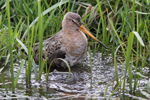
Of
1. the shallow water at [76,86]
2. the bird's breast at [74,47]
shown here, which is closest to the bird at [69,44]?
the bird's breast at [74,47]

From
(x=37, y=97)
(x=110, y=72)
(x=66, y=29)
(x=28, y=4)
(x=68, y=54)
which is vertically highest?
(x=28, y=4)

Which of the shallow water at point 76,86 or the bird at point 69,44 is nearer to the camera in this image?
the shallow water at point 76,86

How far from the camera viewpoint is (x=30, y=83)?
3.39 m

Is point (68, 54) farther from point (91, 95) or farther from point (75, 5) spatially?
point (75, 5)

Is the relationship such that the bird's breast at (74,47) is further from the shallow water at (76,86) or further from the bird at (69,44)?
the shallow water at (76,86)

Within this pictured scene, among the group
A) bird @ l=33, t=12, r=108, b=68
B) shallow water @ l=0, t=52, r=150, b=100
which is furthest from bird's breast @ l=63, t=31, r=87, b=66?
shallow water @ l=0, t=52, r=150, b=100

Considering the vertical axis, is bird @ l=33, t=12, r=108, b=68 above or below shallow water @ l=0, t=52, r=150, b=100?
above

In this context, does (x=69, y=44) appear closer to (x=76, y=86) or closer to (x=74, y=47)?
(x=74, y=47)

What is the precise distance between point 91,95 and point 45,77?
89 cm

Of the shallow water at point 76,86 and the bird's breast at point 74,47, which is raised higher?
the bird's breast at point 74,47

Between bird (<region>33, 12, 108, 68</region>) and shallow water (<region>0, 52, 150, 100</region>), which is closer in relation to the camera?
shallow water (<region>0, 52, 150, 100</region>)

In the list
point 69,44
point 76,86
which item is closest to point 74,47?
point 69,44

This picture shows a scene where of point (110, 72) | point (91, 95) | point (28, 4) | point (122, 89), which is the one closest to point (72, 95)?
point (91, 95)

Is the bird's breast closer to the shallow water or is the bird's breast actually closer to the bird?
the bird
